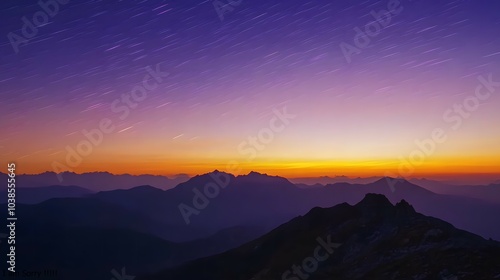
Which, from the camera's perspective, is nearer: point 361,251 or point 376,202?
point 361,251

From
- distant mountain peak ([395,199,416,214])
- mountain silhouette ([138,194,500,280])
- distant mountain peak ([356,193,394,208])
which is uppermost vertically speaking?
distant mountain peak ([356,193,394,208])

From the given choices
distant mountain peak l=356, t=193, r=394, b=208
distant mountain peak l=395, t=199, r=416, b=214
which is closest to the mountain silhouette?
distant mountain peak l=356, t=193, r=394, b=208

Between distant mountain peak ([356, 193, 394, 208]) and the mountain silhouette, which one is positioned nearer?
the mountain silhouette

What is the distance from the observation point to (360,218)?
122 m

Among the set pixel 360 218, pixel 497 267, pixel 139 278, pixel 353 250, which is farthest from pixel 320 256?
pixel 139 278

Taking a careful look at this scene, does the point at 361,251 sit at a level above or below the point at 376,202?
below

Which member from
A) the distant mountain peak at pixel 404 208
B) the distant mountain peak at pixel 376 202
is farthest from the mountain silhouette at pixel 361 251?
the distant mountain peak at pixel 404 208

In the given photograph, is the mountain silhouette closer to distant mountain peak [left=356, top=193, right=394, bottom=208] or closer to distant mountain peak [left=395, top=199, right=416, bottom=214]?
distant mountain peak [left=356, top=193, right=394, bottom=208]

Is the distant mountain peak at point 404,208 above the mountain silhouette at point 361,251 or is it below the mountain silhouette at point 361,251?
above

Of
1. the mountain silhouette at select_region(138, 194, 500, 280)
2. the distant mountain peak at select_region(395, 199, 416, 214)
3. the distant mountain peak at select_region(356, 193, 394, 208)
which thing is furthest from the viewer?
the distant mountain peak at select_region(356, 193, 394, 208)

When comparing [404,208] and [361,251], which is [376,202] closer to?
[404,208]

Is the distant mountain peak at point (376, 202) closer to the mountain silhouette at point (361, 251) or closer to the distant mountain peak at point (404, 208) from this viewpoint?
the mountain silhouette at point (361, 251)

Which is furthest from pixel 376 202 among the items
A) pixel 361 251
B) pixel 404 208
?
pixel 361 251

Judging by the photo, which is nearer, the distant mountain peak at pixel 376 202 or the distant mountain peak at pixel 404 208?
the distant mountain peak at pixel 404 208
